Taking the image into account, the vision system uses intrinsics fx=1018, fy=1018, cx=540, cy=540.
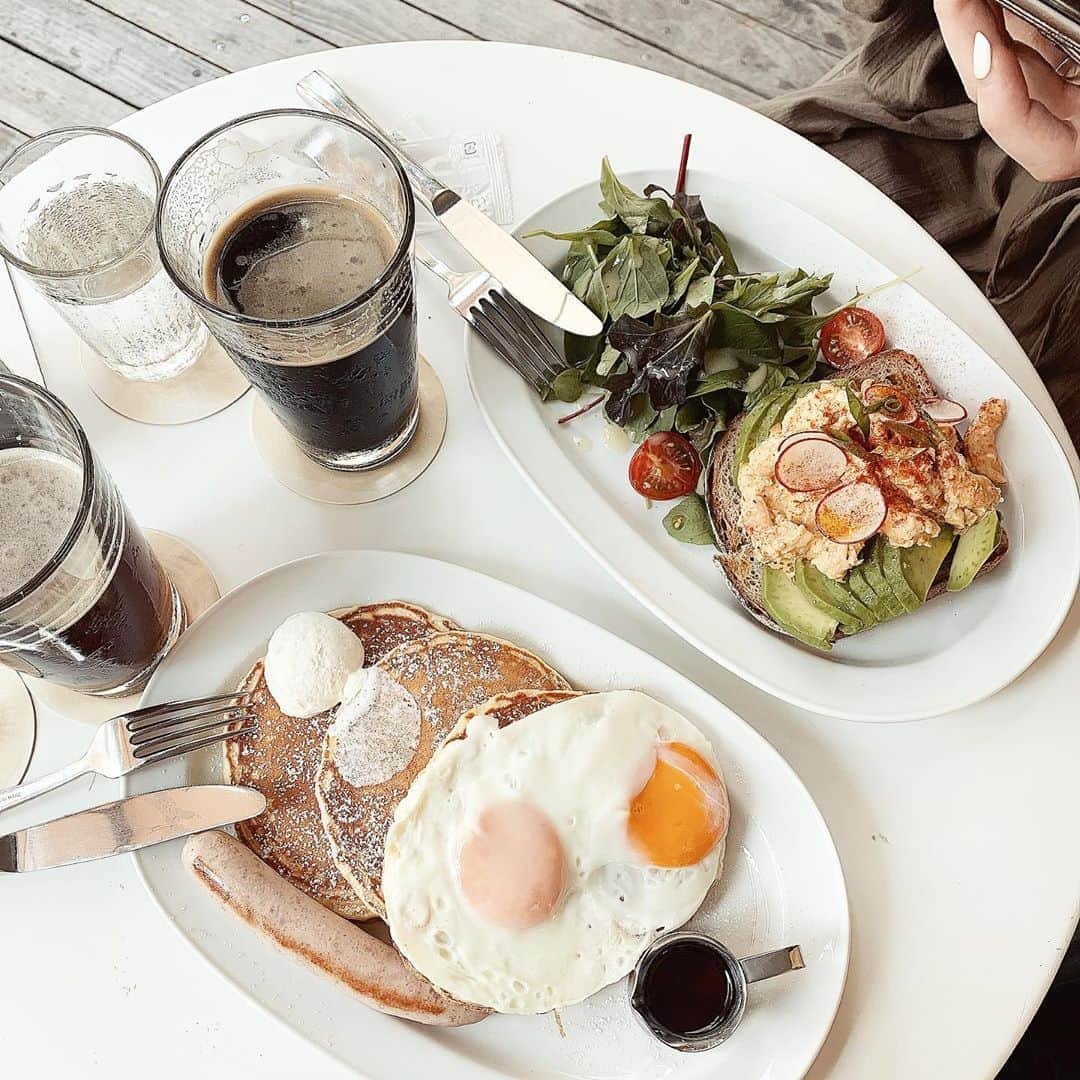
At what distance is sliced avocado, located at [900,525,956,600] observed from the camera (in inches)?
72.1

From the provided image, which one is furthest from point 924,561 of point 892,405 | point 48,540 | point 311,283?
point 48,540

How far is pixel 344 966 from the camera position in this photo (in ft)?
5.41

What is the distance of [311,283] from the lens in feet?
5.36

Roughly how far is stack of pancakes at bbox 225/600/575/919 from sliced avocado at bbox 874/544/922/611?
1.99ft

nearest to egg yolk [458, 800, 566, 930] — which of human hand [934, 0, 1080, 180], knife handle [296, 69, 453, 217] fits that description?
knife handle [296, 69, 453, 217]

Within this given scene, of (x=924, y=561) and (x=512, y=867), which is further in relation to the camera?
(x=924, y=561)

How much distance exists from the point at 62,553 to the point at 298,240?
0.62 m

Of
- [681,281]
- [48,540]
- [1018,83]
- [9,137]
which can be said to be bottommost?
[9,137]

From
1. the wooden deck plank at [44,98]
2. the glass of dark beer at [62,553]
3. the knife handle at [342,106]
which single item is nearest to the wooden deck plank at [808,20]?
the knife handle at [342,106]

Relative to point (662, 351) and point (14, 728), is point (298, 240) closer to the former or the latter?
point (662, 351)

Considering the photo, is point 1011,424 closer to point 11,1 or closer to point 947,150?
point 947,150

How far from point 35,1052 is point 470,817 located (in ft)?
2.75

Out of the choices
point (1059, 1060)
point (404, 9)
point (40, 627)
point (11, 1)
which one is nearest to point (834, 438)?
point (40, 627)

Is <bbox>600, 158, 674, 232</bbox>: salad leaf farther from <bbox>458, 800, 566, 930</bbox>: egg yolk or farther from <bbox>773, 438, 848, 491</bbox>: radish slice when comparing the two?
<bbox>458, 800, 566, 930</bbox>: egg yolk
